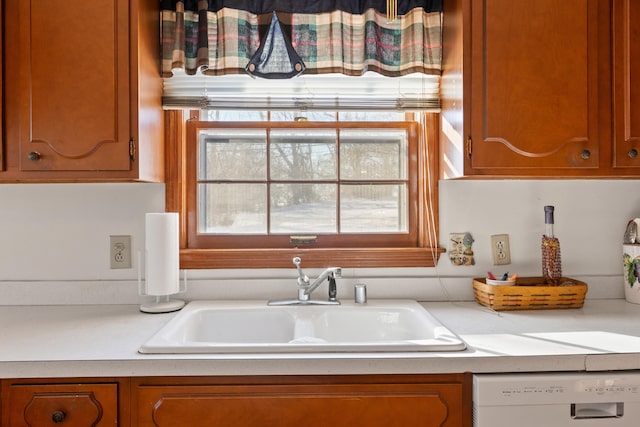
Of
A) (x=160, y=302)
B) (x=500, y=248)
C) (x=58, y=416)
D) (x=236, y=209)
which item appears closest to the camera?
(x=58, y=416)

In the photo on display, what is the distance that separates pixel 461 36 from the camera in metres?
1.40

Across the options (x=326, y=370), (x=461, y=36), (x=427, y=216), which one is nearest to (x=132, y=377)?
(x=326, y=370)

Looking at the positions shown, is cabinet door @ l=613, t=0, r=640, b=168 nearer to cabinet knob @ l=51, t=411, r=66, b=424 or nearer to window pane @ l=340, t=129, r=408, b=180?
window pane @ l=340, t=129, r=408, b=180

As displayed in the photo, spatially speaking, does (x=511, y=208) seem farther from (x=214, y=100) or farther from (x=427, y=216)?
(x=214, y=100)

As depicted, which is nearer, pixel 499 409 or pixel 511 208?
pixel 499 409

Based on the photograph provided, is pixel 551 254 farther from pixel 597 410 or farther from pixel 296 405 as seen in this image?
pixel 296 405

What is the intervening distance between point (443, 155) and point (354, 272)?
579 mm

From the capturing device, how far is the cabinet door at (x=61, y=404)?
3.47 feet

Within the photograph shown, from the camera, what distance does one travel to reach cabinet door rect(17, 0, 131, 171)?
4.36 ft

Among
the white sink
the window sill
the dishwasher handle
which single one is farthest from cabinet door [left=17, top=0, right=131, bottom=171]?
the dishwasher handle

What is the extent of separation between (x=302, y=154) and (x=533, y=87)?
90 centimetres

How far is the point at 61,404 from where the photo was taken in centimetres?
106

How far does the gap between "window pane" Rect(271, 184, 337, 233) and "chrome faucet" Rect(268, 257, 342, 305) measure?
0.81 feet

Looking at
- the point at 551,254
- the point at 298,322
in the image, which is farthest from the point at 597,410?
the point at 298,322
